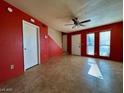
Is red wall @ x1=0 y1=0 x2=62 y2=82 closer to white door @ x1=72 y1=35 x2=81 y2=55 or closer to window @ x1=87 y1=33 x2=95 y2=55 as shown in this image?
window @ x1=87 y1=33 x2=95 y2=55

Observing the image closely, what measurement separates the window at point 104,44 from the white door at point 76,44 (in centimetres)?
197

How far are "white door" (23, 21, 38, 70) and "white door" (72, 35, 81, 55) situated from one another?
4.27m

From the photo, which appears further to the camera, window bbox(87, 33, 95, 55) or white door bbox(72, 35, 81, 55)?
white door bbox(72, 35, 81, 55)

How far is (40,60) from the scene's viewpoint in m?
5.15

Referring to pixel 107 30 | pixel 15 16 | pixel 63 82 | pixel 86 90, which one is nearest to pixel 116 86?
pixel 86 90

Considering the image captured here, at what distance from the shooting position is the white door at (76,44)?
813cm

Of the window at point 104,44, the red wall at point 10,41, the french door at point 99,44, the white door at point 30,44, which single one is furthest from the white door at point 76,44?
the red wall at point 10,41

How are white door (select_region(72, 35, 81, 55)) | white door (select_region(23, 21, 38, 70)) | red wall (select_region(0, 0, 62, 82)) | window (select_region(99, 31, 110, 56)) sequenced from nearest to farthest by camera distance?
red wall (select_region(0, 0, 62, 82)) → white door (select_region(23, 21, 38, 70)) → window (select_region(99, 31, 110, 56)) → white door (select_region(72, 35, 81, 55))

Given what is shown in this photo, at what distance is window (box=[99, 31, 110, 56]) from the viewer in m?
6.07

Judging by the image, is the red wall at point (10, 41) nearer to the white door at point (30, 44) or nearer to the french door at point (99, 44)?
the white door at point (30, 44)

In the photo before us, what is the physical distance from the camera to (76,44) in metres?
8.39

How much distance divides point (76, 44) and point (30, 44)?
487 centimetres

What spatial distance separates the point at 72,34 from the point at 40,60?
15.0ft

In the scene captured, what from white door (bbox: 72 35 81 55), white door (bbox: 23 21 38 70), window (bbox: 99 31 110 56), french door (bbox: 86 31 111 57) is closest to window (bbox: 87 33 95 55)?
french door (bbox: 86 31 111 57)
